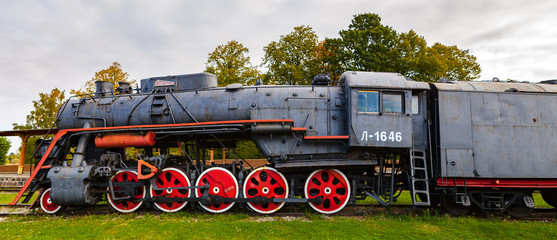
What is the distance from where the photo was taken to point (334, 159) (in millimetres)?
7934

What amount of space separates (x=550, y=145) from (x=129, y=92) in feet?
40.7

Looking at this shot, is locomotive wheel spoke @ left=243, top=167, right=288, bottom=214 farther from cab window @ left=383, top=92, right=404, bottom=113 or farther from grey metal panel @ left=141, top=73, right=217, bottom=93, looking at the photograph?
cab window @ left=383, top=92, right=404, bottom=113

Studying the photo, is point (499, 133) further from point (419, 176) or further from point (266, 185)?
point (266, 185)

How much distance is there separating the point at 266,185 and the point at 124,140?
168 inches

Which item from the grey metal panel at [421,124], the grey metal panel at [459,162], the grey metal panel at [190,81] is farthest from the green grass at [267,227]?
the grey metal panel at [190,81]

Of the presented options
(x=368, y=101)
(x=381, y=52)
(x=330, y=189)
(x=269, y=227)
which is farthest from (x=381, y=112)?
(x=381, y=52)

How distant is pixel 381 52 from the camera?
23.6 metres

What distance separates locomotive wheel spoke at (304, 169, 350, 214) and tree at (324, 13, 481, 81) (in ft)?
54.7

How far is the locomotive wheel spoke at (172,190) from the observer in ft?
27.4

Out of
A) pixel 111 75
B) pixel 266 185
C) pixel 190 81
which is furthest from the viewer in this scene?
pixel 111 75

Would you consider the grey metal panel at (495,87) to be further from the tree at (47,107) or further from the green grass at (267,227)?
the tree at (47,107)

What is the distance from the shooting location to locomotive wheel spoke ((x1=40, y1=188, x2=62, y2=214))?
8.59 m

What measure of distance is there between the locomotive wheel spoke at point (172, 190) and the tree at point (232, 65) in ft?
49.6

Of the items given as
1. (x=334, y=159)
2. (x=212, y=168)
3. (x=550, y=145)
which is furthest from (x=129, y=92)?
(x=550, y=145)
